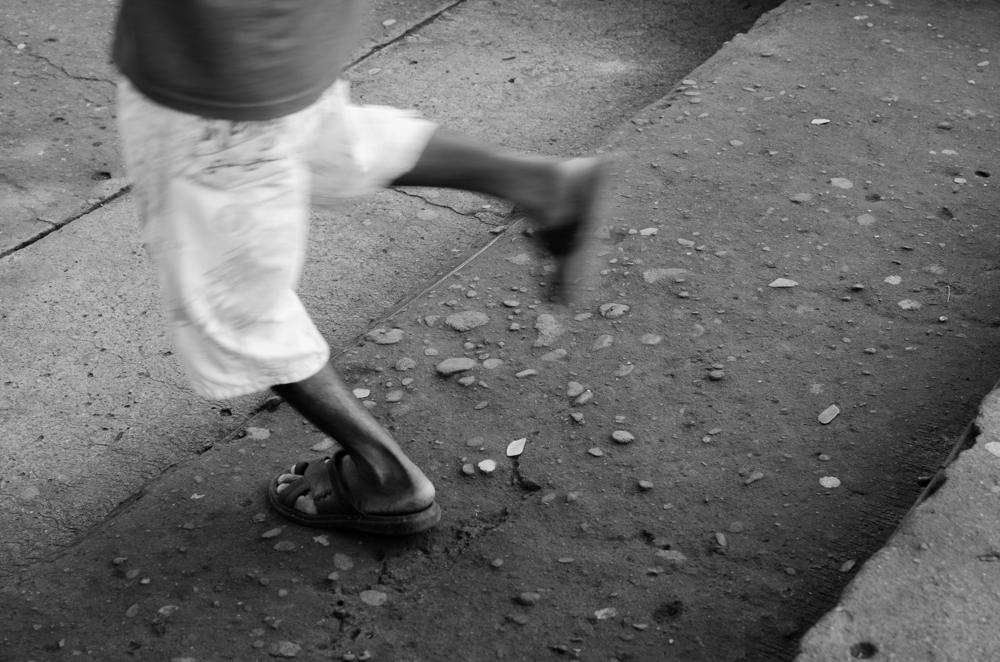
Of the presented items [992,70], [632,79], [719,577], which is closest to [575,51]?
[632,79]

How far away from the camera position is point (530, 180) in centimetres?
177

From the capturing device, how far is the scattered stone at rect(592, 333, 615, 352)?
250 cm

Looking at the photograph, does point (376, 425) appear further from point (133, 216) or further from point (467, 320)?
point (133, 216)

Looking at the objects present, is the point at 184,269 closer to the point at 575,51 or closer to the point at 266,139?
the point at 266,139

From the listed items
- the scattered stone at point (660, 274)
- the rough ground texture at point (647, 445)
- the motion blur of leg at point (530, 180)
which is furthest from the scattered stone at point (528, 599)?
the scattered stone at point (660, 274)

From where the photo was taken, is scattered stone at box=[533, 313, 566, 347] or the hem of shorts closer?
the hem of shorts

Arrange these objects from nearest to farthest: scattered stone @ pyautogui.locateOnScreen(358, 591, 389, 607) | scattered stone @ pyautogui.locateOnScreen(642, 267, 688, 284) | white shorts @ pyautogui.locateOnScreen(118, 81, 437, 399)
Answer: white shorts @ pyautogui.locateOnScreen(118, 81, 437, 399) → scattered stone @ pyautogui.locateOnScreen(358, 591, 389, 607) → scattered stone @ pyautogui.locateOnScreen(642, 267, 688, 284)

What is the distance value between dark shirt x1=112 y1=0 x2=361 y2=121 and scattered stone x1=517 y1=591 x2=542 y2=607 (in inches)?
37.3

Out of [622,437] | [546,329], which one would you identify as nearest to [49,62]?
[546,329]

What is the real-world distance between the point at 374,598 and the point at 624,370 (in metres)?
Answer: 0.82

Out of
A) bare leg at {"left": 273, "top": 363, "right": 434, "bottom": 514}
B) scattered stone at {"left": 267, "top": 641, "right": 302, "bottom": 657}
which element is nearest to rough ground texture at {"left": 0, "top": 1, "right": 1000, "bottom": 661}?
scattered stone at {"left": 267, "top": 641, "right": 302, "bottom": 657}

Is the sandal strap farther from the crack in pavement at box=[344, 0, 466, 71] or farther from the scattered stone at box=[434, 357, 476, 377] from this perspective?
the crack in pavement at box=[344, 0, 466, 71]

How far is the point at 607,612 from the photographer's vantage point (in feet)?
6.12

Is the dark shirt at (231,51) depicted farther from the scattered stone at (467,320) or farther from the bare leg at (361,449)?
the scattered stone at (467,320)
